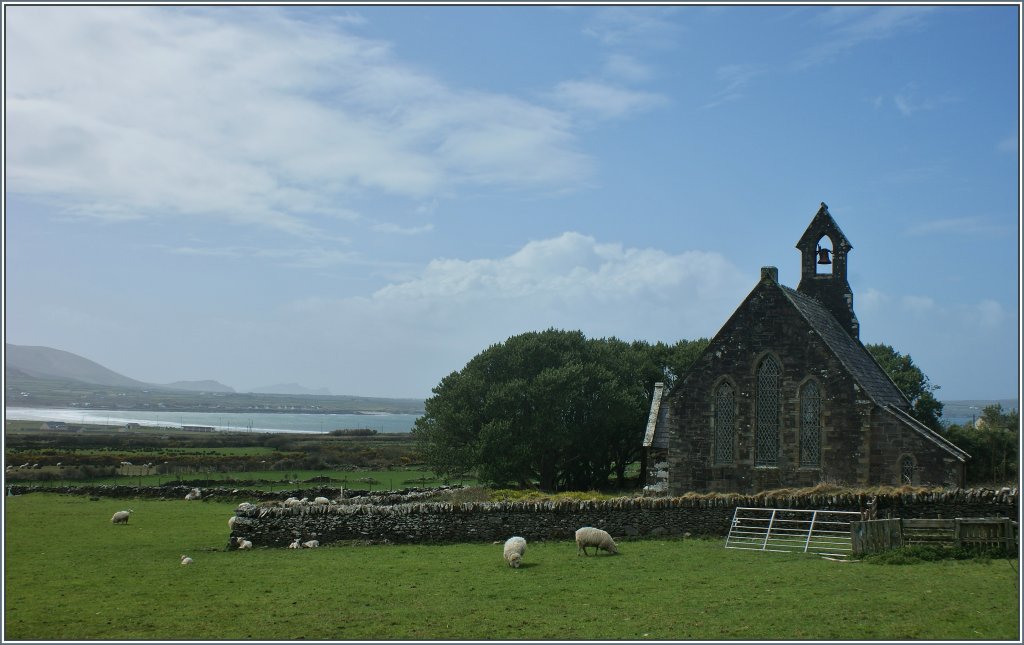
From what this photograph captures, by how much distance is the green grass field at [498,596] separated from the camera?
643 inches

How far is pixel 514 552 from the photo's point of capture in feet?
80.1

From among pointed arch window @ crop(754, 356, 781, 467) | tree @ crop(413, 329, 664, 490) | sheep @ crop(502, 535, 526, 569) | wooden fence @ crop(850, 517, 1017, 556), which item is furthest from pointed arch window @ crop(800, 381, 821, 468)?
tree @ crop(413, 329, 664, 490)

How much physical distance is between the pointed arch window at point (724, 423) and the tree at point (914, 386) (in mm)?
16424

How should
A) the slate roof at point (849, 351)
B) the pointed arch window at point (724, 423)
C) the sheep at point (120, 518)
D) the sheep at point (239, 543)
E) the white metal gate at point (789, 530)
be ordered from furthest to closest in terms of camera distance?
1. the sheep at point (120, 518)
2. the pointed arch window at point (724, 423)
3. the slate roof at point (849, 351)
4. the sheep at point (239, 543)
5. the white metal gate at point (789, 530)

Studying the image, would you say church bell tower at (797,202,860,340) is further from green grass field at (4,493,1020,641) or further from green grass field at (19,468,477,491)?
green grass field at (19,468,477,491)

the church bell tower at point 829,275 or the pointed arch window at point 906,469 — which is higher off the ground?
the church bell tower at point 829,275

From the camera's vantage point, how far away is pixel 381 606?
1939 cm

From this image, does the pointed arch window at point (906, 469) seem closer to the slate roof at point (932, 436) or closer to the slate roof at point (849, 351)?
the slate roof at point (932, 436)

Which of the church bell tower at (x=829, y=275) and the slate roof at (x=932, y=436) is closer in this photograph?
the slate roof at (x=932, y=436)

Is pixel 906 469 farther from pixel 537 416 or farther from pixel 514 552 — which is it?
pixel 537 416

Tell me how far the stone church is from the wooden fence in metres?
9.51

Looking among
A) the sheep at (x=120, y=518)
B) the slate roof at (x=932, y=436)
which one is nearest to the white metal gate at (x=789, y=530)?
the slate roof at (x=932, y=436)

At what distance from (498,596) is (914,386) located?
40118 millimetres

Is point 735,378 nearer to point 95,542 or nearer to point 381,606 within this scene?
point 381,606
